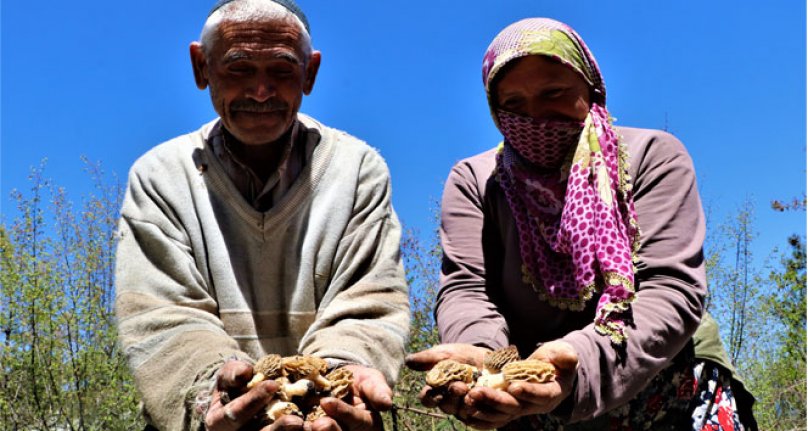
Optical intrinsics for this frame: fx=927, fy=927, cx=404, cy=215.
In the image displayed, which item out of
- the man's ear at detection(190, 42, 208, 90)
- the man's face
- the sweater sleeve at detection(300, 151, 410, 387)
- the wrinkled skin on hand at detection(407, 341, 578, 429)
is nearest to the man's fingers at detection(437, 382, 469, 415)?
the wrinkled skin on hand at detection(407, 341, 578, 429)

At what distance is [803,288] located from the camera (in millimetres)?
8508

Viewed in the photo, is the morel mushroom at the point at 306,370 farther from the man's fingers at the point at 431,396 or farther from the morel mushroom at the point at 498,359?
the morel mushroom at the point at 498,359

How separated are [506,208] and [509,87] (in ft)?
1.59

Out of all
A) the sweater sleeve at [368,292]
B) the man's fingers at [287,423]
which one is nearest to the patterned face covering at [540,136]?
the sweater sleeve at [368,292]

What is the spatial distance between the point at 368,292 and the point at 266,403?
0.92 meters

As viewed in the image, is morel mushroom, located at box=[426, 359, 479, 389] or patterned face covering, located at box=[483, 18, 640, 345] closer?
morel mushroom, located at box=[426, 359, 479, 389]

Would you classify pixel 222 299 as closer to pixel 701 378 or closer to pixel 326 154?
pixel 326 154

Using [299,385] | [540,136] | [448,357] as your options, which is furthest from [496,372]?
[540,136]

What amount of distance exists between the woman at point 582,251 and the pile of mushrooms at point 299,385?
365 millimetres

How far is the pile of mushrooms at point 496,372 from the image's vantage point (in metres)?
2.88

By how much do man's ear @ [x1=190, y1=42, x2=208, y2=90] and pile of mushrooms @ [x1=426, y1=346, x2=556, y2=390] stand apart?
1.80 meters

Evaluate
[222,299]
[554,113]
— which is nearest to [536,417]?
[554,113]

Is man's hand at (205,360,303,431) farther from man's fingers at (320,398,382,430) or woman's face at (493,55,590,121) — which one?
woman's face at (493,55,590,121)

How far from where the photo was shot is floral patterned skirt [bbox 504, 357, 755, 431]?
132 inches
